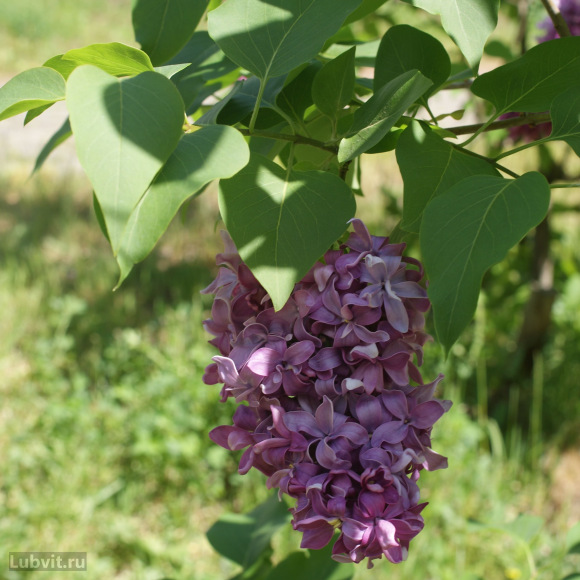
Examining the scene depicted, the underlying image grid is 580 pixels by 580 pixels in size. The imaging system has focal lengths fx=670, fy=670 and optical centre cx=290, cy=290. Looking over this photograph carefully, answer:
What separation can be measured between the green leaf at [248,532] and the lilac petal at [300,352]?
367 millimetres

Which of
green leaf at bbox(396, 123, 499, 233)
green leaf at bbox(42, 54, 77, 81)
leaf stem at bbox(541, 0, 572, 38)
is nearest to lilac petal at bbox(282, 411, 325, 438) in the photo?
green leaf at bbox(396, 123, 499, 233)

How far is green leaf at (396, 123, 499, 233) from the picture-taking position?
1.10 feet

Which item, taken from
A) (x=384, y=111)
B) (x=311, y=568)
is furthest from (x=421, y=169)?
(x=311, y=568)

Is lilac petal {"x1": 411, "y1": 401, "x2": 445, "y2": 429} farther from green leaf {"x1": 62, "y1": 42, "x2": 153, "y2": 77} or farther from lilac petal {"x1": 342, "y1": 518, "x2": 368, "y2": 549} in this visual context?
green leaf {"x1": 62, "y1": 42, "x2": 153, "y2": 77}

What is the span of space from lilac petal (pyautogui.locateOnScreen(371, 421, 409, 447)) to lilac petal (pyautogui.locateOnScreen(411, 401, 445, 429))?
0.01 metres

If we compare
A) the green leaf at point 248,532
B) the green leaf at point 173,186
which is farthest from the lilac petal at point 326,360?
the green leaf at point 248,532

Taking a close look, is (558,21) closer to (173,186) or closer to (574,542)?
(173,186)

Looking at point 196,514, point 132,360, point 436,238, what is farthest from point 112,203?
point 132,360

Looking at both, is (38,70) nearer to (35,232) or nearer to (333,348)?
(333,348)

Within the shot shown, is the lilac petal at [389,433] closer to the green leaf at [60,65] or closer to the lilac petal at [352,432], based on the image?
the lilac petal at [352,432]

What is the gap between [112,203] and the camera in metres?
0.25

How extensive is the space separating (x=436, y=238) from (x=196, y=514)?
1.38 m

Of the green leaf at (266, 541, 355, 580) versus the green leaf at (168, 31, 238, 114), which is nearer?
the green leaf at (168, 31, 238, 114)

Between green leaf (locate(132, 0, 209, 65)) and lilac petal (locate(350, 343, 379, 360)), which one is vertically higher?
green leaf (locate(132, 0, 209, 65))
